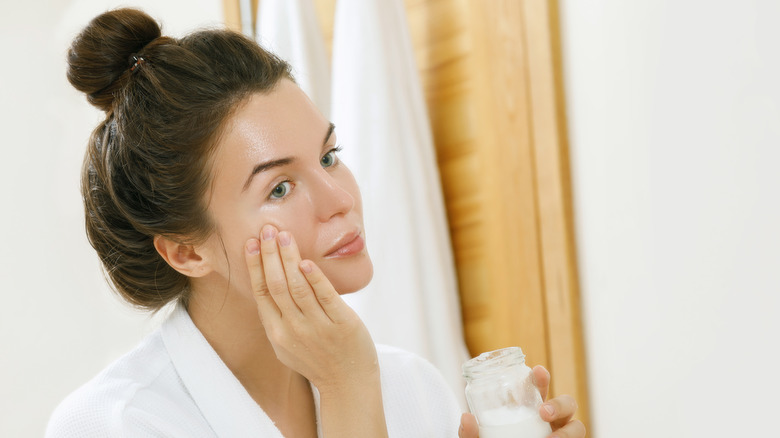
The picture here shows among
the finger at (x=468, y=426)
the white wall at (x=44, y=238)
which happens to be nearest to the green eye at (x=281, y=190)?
the finger at (x=468, y=426)

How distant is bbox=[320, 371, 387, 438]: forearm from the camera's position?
Result: 2.81 ft

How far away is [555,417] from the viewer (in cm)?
81

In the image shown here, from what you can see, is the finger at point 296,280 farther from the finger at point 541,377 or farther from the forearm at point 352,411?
the finger at point 541,377

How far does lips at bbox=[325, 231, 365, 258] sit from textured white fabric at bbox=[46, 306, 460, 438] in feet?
0.73

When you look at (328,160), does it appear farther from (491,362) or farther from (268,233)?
(491,362)

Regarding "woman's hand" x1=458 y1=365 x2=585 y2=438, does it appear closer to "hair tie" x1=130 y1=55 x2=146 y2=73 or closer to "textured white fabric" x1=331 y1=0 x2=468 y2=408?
"textured white fabric" x1=331 y1=0 x2=468 y2=408

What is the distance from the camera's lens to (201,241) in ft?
3.08

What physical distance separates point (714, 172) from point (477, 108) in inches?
17.4

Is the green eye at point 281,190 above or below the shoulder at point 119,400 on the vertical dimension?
above

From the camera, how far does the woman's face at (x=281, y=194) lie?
2.91ft

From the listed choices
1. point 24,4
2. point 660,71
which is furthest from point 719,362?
point 24,4

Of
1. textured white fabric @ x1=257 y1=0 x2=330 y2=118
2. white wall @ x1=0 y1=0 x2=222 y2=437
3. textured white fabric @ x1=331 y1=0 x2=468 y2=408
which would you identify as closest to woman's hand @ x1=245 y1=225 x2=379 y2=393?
textured white fabric @ x1=331 y1=0 x2=468 y2=408

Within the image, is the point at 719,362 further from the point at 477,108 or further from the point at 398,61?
the point at 398,61

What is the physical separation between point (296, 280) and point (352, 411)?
0.16m
